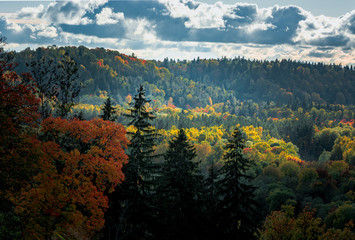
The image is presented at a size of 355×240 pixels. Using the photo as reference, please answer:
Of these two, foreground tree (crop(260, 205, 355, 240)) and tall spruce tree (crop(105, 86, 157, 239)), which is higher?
tall spruce tree (crop(105, 86, 157, 239))

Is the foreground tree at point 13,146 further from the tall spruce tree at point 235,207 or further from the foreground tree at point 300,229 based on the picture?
the foreground tree at point 300,229

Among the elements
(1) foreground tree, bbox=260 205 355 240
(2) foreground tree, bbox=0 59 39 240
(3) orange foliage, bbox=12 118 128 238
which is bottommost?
(1) foreground tree, bbox=260 205 355 240

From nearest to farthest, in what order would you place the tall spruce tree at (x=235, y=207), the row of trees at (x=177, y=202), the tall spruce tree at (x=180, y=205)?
1. the tall spruce tree at (x=235, y=207)
2. the row of trees at (x=177, y=202)
3. the tall spruce tree at (x=180, y=205)

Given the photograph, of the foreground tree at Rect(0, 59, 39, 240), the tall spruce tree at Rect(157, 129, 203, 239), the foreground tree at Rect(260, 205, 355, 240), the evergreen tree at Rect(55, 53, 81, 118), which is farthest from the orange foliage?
the foreground tree at Rect(260, 205, 355, 240)

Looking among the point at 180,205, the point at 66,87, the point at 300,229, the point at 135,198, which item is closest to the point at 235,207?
the point at 180,205

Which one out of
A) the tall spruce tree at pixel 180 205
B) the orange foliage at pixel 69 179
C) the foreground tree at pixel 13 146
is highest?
the foreground tree at pixel 13 146

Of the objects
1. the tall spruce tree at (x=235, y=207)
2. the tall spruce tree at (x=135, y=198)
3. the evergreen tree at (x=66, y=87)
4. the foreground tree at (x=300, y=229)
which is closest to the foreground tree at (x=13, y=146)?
the evergreen tree at (x=66, y=87)

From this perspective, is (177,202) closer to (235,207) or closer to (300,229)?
(235,207)

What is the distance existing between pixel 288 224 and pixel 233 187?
1276 cm

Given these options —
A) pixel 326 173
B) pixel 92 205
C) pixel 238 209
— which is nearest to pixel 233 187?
pixel 238 209

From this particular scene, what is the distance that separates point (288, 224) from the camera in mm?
40781

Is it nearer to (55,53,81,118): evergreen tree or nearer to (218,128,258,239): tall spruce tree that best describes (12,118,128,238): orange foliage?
(55,53,81,118): evergreen tree

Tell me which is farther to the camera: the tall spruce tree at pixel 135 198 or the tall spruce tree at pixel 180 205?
the tall spruce tree at pixel 180 205

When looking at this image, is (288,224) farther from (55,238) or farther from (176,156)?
(55,238)
